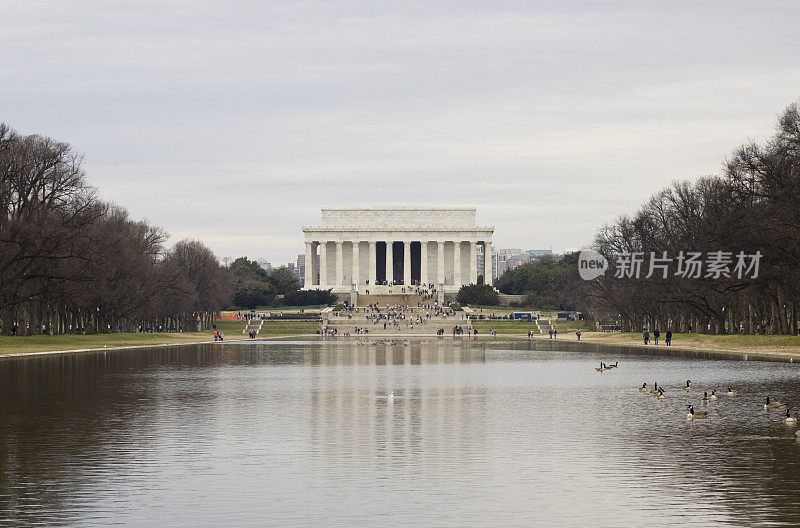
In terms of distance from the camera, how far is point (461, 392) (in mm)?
36000

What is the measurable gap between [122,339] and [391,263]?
98036mm

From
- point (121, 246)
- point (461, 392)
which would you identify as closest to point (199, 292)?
point (121, 246)

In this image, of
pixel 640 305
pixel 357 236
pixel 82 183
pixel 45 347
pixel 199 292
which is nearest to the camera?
pixel 45 347

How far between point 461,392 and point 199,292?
A: 8195 cm

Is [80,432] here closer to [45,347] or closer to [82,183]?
[45,347]

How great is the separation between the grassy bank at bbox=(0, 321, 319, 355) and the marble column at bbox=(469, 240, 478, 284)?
58.6 m

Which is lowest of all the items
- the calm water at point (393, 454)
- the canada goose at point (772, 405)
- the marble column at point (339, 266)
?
the calm water at point (393, 454)

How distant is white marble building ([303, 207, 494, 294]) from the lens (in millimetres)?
178375

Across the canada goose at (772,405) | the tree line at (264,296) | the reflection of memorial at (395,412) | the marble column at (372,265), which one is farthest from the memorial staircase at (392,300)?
the canada goose at (772,405)

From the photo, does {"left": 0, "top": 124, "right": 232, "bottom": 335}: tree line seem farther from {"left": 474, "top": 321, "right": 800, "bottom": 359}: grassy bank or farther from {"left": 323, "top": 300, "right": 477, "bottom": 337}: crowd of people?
{"left": 474, "top": 321, "right": 800, "bottom": 359}: grassy bank

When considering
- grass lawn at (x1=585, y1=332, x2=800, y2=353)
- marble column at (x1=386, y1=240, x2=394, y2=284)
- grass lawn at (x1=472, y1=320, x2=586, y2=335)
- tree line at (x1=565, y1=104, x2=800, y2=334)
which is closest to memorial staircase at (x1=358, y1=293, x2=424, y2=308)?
marble column at (x1=386, y1=240, x2=394, y2=284)

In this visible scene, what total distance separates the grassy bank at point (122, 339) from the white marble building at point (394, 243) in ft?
164

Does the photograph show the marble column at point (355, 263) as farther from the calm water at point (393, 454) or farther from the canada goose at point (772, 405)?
the canada goose at point (772, 405)

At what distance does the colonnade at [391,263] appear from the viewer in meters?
180
